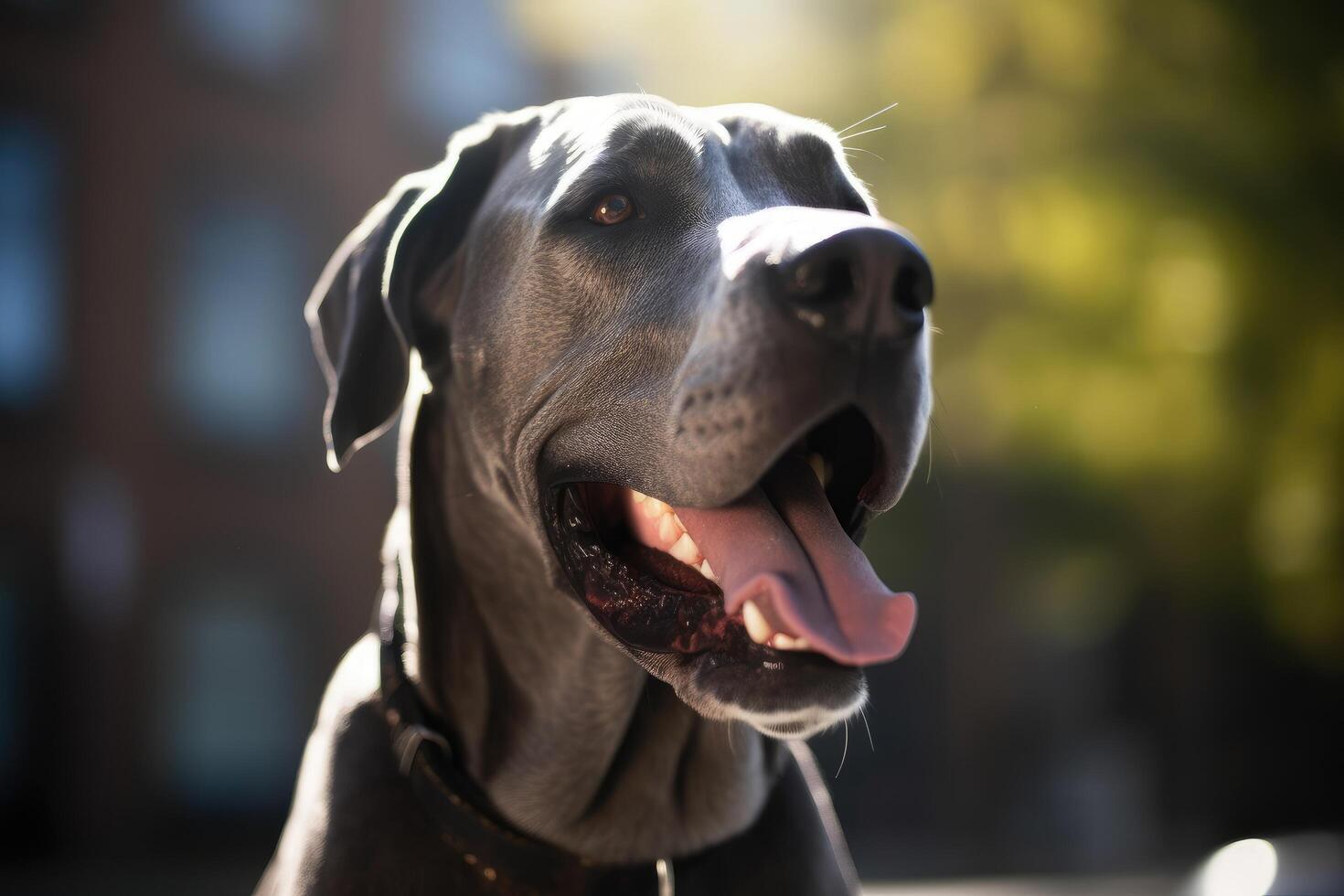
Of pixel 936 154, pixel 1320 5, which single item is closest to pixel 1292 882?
pixel 936 154

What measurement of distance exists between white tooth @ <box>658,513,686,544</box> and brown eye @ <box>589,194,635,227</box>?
2.06 feet

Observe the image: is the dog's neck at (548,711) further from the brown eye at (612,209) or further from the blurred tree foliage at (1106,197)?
the blurred tree foliage at (1106,197)

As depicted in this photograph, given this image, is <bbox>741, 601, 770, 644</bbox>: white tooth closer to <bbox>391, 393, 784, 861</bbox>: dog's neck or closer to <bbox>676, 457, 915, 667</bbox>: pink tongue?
<bbox>676, 457, 915, 667</bbox>: pink tongue

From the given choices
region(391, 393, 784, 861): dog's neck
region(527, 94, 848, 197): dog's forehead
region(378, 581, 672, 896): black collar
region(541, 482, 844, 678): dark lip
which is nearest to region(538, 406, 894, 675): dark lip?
A: region(541, 482, 844, 678): dark lip

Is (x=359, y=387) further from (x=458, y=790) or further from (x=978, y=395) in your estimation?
(x=978, y=395)

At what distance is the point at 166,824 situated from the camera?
45.2 feet

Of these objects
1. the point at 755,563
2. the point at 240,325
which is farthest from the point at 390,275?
the point at 240,325

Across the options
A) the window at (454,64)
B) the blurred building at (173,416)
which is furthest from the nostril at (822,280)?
the window at (454,64)

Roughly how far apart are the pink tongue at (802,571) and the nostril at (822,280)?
1.40 feet

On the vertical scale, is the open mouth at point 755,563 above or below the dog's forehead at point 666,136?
below

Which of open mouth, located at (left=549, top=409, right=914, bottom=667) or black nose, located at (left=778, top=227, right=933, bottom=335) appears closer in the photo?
black nose, located at (left=778, top=227, right=933, bottom=335)

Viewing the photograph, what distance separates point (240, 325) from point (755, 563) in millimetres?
13884

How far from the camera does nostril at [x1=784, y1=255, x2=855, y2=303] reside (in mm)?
1949

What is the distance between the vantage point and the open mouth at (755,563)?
206cm
